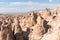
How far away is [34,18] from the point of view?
41.0m

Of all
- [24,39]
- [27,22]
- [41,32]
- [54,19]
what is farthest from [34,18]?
[24,39]

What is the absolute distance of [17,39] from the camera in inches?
1222

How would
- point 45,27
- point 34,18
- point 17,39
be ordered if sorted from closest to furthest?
point 17,39 → point 45,27 → point 34,18

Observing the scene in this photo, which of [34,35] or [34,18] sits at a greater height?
[34,18]

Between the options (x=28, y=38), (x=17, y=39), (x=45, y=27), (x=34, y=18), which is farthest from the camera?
(x=34, y=18)

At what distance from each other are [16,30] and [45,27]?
6.66 m

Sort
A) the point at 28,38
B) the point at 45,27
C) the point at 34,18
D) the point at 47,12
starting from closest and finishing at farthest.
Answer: the point at 28,38, the point at 45,27, the point at 34,18, the point at 47,12

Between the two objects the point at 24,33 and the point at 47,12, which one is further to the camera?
the point at 47,12

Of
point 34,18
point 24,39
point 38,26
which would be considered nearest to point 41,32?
point 38,26

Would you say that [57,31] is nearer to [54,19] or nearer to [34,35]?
[34,35]

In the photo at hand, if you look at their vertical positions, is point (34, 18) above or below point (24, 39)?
above

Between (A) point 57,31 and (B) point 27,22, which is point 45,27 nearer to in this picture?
(A) point 57,31

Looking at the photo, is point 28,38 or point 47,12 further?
point 47,12

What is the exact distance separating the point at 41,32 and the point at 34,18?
760 centimetres
